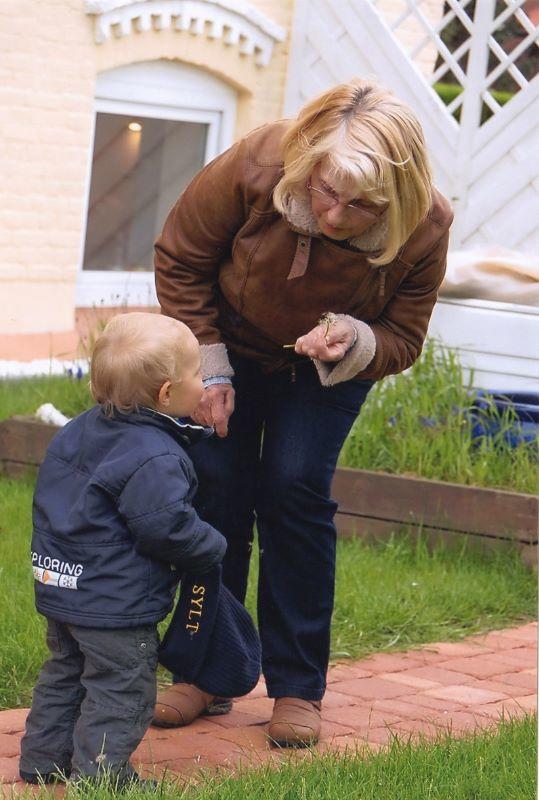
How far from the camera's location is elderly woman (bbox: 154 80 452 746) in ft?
10.8

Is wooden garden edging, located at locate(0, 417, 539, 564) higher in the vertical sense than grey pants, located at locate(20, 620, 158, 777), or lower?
higher

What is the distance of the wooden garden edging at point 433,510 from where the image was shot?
Result: 5469 millimetres

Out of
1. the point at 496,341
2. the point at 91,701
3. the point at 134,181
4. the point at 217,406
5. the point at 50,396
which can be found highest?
the point at 134,181

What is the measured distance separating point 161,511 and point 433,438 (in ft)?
10.2

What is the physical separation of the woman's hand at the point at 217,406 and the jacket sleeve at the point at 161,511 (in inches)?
19.0

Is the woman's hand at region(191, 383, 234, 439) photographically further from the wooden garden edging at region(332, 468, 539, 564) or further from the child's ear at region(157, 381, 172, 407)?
the wooden garden edging at region(332, 468, 539, 564)

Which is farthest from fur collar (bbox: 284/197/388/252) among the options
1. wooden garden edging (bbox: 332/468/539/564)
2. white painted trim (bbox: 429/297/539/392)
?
white painted trim (bbox: 429/297/539/392)

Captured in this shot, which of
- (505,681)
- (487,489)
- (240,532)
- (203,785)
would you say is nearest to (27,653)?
(240,532)

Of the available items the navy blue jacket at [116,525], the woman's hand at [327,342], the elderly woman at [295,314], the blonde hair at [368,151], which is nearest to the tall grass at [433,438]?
the elderly woman at [295,314]

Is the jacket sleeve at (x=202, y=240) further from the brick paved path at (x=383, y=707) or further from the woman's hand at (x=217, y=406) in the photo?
the brick paved path at (x=383, y=707)

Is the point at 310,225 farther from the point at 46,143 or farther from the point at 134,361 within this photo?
the point at 46,143

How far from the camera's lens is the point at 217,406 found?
3.54 m

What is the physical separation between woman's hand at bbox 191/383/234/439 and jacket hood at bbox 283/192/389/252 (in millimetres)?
447

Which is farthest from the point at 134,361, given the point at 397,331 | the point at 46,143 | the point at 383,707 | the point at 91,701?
the point at 46,143
